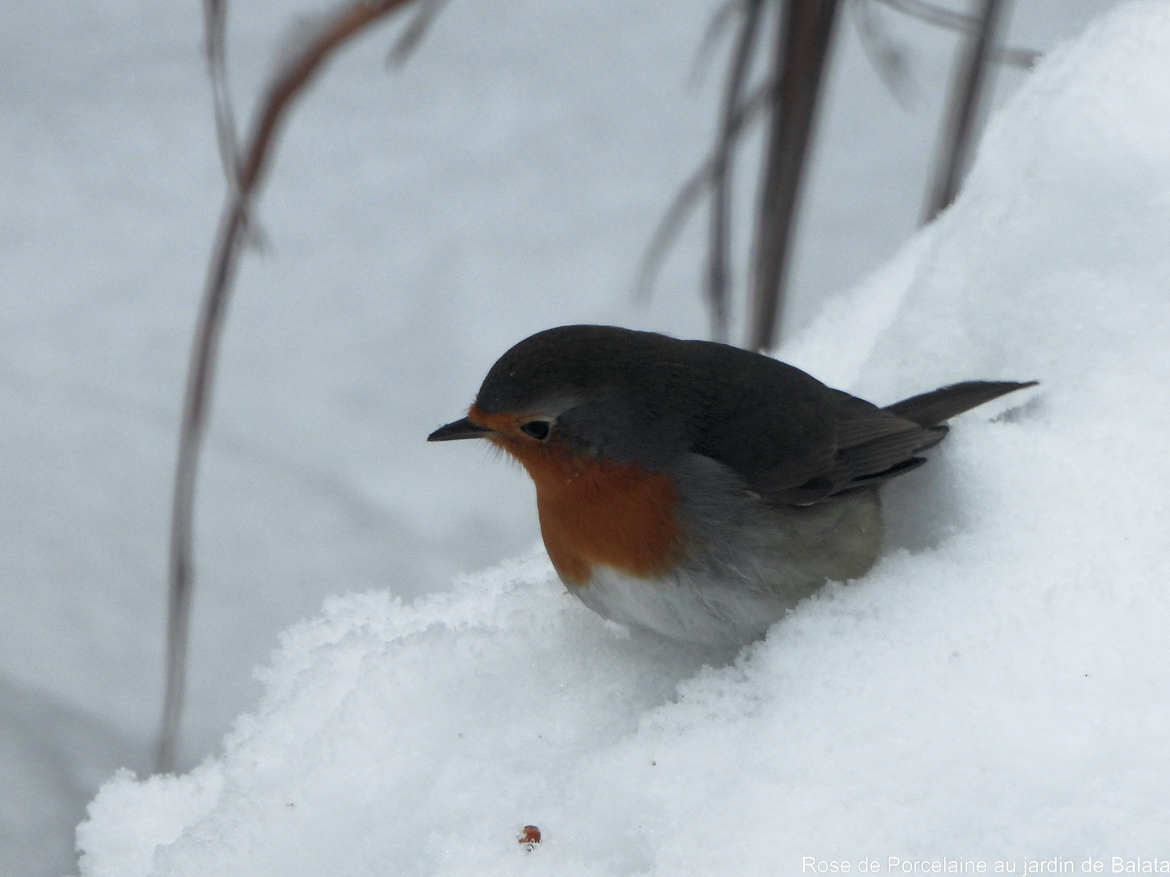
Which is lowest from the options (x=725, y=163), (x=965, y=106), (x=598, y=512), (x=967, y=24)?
(x=598, y=512)

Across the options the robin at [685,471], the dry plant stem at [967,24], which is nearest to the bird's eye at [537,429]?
the robin at [685,471]

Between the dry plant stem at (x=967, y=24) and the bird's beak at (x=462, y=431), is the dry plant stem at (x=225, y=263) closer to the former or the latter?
the bird's beak at (x=462, y=431)

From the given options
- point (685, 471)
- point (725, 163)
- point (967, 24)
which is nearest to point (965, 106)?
point (967, 24)

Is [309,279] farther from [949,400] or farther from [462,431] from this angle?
[949,400]

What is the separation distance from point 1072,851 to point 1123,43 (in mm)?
1567

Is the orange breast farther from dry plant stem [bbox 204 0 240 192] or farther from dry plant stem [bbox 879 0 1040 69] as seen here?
dry plant stem [bbox 879 0 1040 69]

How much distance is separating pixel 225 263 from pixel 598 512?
0.90 meters

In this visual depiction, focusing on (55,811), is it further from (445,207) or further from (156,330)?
(445,207)

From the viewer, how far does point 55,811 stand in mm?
3273

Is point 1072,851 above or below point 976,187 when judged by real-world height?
below

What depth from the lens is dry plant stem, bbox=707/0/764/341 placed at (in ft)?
8.91

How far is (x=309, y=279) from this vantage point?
4.68 metres

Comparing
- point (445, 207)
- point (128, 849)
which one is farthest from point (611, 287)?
point (128, 849)

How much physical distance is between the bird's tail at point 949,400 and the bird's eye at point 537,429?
593 millimetres
